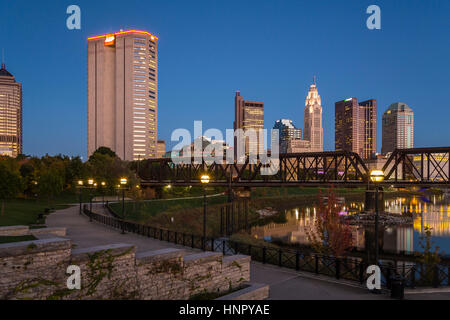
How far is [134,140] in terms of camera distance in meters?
192

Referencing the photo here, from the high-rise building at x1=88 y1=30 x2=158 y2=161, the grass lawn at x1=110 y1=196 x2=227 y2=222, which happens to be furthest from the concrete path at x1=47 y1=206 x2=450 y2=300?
the high-rise building at x1=88 y1=30 x2=158 y2=161

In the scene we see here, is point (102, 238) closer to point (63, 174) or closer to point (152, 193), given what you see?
point (63, 174)

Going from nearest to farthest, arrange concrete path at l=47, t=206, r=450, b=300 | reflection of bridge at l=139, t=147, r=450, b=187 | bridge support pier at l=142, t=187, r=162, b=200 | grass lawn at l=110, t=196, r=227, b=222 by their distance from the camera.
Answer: concrete path at l=47, t=206, r=450, b=300 < grass lawn at l=110, t=196, r=227, b=222 < reflection of bridge at l=139, t=147, r=450, b=187 < bridge support pier at l=142, t=187, r=162, b=200

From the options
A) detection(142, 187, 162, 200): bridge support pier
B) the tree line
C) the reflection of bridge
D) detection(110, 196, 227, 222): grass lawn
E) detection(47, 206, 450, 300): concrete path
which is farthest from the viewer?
detection(142, 187, 162, 200): bridge support pier

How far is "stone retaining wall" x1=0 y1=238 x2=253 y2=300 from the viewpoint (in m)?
8.10

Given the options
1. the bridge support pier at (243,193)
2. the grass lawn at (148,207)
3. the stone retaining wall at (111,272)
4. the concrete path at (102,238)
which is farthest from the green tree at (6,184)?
the bridge support pier at (243,193)

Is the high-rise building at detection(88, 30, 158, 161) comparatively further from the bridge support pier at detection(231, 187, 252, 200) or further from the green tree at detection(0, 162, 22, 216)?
the green tree at detection(0, 162, 22, 216)

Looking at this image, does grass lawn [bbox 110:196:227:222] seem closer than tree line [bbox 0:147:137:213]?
Yes

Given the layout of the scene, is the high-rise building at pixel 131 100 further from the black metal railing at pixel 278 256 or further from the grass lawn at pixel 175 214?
the black metal railing at pixel 278 256

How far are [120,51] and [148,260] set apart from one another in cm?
20781

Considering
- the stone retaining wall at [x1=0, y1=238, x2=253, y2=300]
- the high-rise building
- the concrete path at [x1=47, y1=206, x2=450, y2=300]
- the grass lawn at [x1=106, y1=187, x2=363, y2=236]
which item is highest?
the high-rise building

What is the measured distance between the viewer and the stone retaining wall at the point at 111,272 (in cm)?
810

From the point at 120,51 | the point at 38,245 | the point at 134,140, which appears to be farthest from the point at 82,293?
the point at 120,51

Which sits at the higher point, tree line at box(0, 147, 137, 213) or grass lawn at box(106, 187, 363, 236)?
tree line at box(0, 147, 137, 213)
